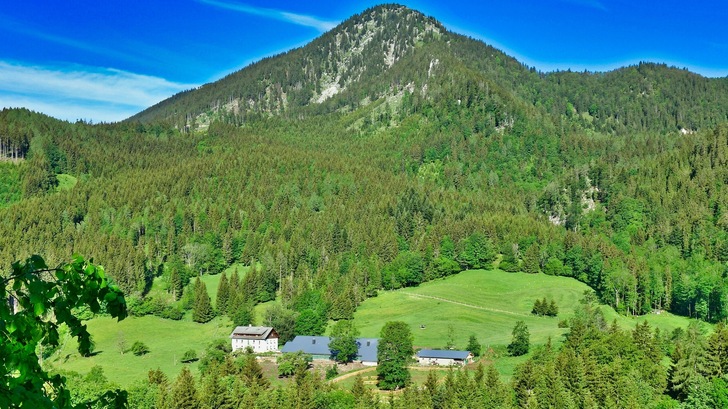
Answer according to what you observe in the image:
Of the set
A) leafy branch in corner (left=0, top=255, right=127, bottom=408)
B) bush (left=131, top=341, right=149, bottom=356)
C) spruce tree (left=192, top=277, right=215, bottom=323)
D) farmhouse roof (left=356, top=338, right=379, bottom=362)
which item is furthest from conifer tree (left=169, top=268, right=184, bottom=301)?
leafy branch in corner (left=0, top=255, right=127, bottom=408)

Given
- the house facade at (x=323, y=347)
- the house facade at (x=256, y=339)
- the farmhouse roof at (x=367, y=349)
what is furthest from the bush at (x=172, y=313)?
the farmhouse roof at (x=367, y=349)

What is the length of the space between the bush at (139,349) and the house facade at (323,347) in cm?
2439

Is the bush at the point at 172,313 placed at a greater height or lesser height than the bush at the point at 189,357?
greater

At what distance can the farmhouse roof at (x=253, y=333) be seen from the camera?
379 feet

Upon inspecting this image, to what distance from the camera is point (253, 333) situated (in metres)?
117

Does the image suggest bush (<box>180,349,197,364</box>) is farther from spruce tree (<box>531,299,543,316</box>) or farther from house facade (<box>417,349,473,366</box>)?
spruce tree (<box>531,299,543,316</box>)

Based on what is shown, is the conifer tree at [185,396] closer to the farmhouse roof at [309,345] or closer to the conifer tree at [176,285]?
the farmhouse roof at [309,345]

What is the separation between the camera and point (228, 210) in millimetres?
197500

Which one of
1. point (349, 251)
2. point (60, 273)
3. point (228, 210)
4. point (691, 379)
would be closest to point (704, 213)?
point (349, 251)

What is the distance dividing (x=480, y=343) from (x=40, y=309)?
105863 millimetres

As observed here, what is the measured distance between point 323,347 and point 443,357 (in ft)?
71.0

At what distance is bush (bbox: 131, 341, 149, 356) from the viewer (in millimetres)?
110625

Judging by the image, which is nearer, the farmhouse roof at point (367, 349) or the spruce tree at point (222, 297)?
the farmhouse roof at point (367, 349)

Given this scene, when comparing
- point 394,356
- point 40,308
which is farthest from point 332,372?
point 40,308
